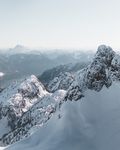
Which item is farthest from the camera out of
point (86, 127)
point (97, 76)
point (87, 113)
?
point (97, 76)

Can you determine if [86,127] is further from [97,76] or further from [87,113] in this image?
[97,76]

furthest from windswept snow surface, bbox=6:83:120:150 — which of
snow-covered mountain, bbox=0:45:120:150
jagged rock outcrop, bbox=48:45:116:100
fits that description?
jagged rock outcrop, bbox=48:45:116:100

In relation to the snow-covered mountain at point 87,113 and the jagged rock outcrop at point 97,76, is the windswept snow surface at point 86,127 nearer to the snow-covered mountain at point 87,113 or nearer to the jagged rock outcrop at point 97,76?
the snow-covered mountain at point 87,113

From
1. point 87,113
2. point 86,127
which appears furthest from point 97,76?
point 86,127

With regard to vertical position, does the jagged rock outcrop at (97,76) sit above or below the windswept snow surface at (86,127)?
above

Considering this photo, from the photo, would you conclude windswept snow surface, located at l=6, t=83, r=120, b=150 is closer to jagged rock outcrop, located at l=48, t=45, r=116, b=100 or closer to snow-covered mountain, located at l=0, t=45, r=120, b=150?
snow-covered mountain, located at l=0, t=45, r=120, b=150

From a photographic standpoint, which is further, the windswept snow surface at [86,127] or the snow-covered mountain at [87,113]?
the snow-covered mountain at [87,113]

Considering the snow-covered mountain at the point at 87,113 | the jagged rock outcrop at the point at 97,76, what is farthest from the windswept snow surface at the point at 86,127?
the jagged rock outcrop at the point at 97,76

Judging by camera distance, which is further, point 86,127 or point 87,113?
point 87,113

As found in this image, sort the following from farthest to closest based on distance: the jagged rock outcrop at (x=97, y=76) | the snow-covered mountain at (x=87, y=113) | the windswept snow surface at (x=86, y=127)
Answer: the jagged rock outcrop at (x=97, y=76), the snow-covered mountain at (x=87, y=113), the windswept snow surface at (x=86, y=127)
